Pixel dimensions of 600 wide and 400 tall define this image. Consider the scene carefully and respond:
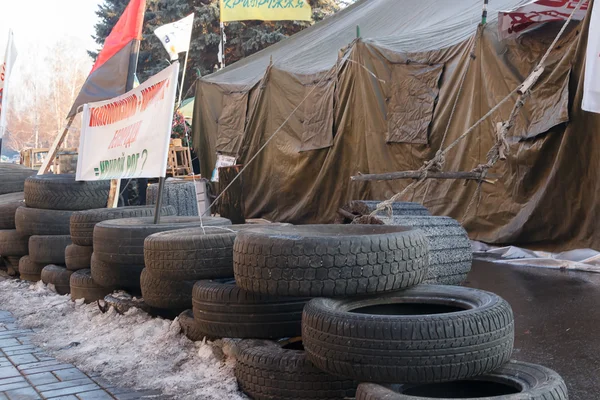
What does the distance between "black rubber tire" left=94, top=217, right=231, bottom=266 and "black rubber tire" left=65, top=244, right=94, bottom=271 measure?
89cm

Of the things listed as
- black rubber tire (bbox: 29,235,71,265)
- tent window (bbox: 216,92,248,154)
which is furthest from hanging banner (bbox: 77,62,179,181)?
tent window (bbox: 216,92,248,154)

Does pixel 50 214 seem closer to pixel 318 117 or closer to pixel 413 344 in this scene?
pixel 318 117

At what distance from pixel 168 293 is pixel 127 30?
4647 millimetres

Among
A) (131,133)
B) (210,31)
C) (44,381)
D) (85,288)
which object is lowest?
(44,381)

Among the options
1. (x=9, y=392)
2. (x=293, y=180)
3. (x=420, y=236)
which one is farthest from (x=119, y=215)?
(x=293, y=180)

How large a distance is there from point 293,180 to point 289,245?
8463 millimetres

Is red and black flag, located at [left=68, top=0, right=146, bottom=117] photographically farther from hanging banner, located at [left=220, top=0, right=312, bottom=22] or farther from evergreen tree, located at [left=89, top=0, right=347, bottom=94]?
evergreen tree, located at [left=89, top=0, right=347, bottom=94]

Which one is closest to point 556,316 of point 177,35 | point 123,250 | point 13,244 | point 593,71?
point 593,71

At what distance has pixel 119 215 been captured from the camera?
20.6 ft

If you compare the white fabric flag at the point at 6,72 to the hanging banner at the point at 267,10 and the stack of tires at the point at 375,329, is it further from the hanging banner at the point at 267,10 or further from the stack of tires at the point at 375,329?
the stack of tires at the point at 375,329

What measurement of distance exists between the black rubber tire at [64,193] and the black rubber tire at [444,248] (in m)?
3.53

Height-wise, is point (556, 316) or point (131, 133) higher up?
point (131, 133)

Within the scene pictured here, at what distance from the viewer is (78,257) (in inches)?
252

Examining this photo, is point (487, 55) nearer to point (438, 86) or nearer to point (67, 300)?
Result: point (438, 86)
